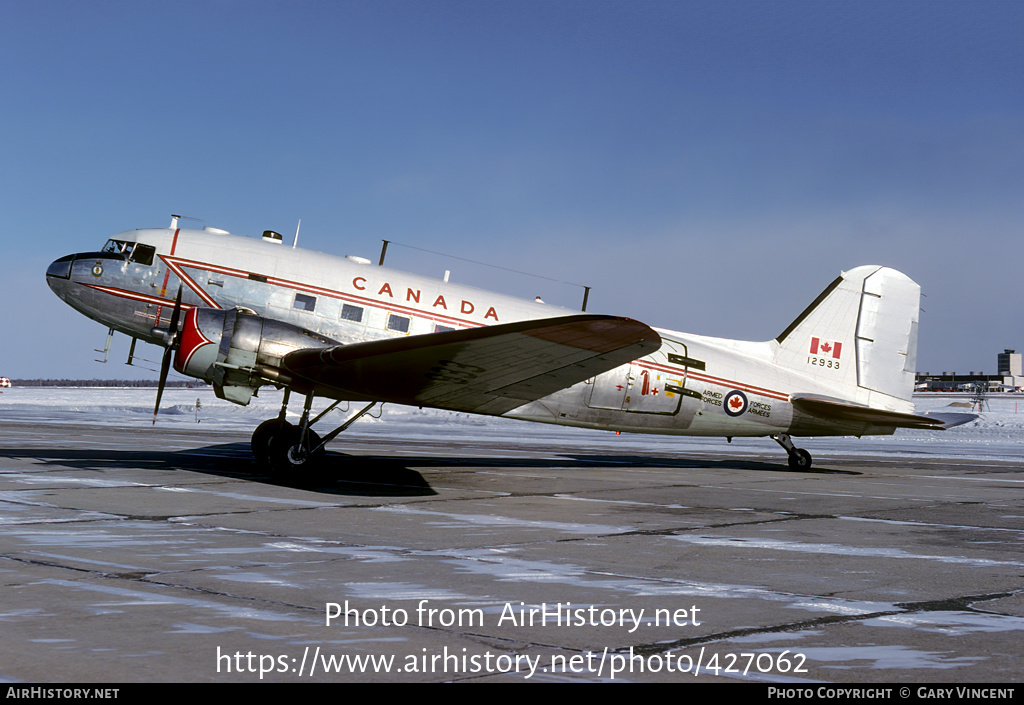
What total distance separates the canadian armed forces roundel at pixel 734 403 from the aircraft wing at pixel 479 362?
4.99m

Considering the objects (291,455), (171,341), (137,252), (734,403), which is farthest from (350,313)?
(734,403)

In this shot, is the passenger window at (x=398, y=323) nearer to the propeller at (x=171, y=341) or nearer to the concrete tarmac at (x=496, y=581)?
the concrete tarmac at (x=496, y=581)

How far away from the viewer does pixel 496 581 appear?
677 centimetres

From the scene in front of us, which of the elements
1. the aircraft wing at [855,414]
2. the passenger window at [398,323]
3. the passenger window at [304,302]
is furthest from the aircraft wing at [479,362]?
the aircraft wing at [855,414]

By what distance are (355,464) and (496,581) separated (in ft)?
38.5

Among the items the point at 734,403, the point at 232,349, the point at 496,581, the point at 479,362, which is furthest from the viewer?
the point at 734,403

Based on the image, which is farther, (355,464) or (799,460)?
(799,460)

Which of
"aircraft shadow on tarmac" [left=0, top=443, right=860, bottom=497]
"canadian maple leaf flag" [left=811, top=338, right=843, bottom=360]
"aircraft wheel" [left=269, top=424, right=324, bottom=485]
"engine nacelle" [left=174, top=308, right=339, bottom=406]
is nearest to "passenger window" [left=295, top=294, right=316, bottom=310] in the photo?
"engine nacelle" [left=174, top=308, right=339, bottom=406]

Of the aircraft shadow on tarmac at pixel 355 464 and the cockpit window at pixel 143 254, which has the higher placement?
the cockpit window at pixel 143 254

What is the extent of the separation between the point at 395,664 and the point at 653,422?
1367 centimetres

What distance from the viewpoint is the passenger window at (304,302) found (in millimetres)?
15703

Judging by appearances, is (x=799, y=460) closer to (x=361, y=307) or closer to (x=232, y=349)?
(x=361, y=307)

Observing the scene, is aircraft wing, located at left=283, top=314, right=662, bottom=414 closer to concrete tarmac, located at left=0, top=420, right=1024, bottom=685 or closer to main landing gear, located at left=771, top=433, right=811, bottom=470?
concrete tarmac, located at left=0, top=420, right=1024, bottom=685
